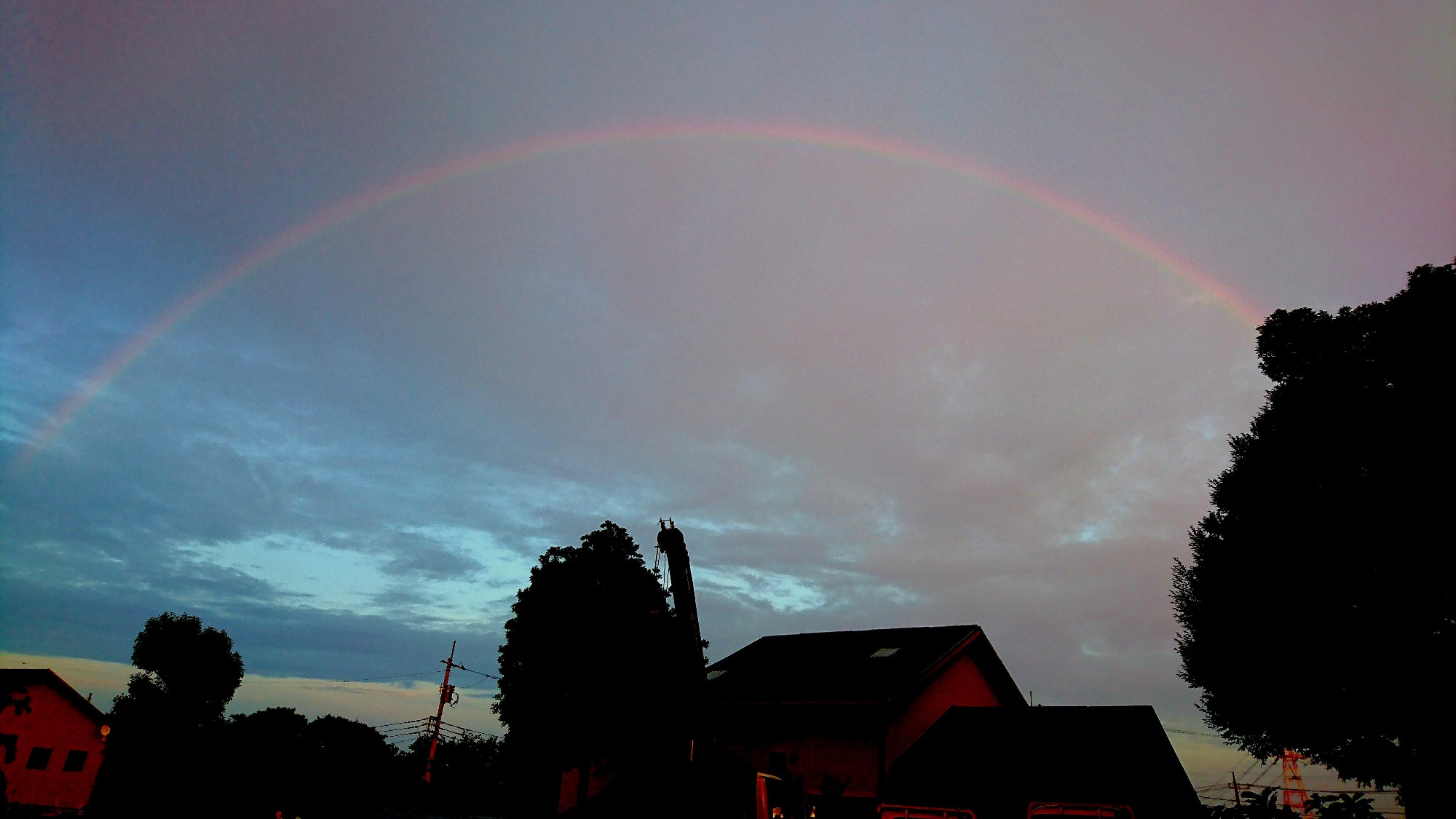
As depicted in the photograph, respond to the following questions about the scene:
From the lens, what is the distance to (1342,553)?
19.9m

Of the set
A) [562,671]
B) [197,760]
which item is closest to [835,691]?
[562,671]

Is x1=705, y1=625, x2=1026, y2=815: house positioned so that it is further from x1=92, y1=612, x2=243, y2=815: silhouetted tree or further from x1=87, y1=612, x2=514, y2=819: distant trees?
x1=92, y1=612, x2=243, y2=815: silhouetted tree

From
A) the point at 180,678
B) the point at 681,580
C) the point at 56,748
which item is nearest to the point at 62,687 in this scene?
the point at 56,748

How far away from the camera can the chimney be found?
70.3 ft

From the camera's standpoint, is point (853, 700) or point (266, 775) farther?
point (266, 775)

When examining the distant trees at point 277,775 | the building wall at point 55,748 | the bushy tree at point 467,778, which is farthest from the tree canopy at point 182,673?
the bushy tree at point 467,778

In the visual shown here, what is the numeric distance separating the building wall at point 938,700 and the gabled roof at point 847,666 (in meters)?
0.53

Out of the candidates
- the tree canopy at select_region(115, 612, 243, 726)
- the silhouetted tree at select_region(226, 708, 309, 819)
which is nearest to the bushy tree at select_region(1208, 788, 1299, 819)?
the silhouetted tree at select_region(226, 708, 309, 819)

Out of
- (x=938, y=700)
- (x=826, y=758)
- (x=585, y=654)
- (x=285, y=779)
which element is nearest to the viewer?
(x=826, y=758)

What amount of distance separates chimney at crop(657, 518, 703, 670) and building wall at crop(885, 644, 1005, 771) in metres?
7.27

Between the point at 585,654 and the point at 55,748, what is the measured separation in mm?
42655

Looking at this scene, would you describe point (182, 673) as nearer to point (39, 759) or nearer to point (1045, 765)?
point (39, 759)

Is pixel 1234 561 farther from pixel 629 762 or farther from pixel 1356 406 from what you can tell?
pixel 629 762

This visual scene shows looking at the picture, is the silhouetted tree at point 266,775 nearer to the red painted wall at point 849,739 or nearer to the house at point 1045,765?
the red painted wall at point 849,739
